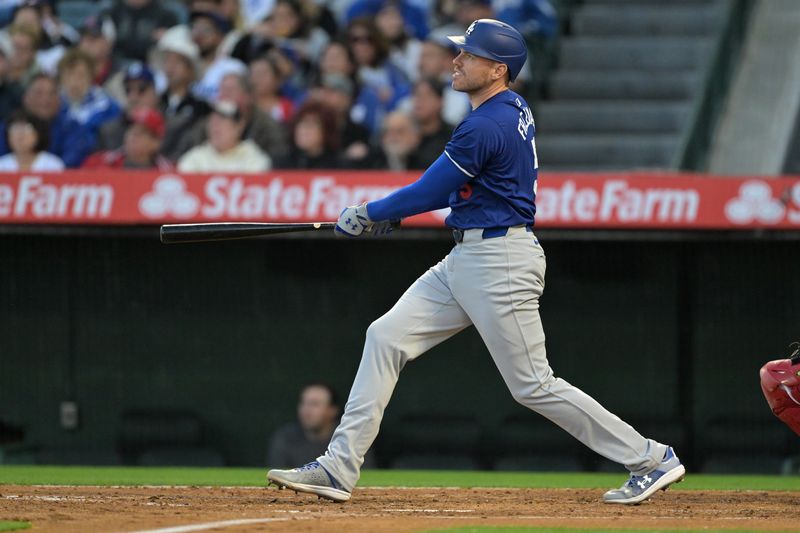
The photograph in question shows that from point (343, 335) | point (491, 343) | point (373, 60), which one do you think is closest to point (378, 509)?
point (491, 343)

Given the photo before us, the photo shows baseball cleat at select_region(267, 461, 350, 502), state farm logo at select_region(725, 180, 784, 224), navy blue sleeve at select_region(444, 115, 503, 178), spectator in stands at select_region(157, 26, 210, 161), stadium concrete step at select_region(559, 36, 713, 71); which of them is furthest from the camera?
stadium concrete step at select_region(559, 36, 713, 71)

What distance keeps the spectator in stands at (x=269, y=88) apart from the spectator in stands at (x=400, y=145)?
3.13 feet

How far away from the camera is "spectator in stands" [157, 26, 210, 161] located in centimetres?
1067

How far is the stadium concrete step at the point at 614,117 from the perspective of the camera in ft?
36.0

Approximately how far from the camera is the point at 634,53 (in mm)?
11594

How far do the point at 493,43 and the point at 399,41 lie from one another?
597 centimetres

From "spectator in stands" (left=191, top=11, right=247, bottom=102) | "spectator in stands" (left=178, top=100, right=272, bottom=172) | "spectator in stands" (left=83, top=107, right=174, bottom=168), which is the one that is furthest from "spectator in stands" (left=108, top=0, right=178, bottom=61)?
"spectator in stands" (left=178, top=100, right=272, bottom=172)

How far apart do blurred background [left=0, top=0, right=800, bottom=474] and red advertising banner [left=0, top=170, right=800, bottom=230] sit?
259mm

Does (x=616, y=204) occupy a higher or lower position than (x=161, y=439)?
higher

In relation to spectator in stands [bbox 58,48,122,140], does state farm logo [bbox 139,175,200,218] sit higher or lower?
lower

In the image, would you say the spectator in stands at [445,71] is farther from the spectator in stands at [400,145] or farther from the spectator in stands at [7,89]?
the spectator in stands at [7,89]

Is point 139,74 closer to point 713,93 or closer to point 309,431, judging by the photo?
point 309,431

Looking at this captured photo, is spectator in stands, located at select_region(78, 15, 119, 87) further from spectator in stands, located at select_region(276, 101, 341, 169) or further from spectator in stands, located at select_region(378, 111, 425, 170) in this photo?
spectator in stands, located at select_region(378, 111, 425, 170)

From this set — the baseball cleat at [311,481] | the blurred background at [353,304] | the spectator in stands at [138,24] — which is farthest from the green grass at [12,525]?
the spectator in stands at [138,24]
